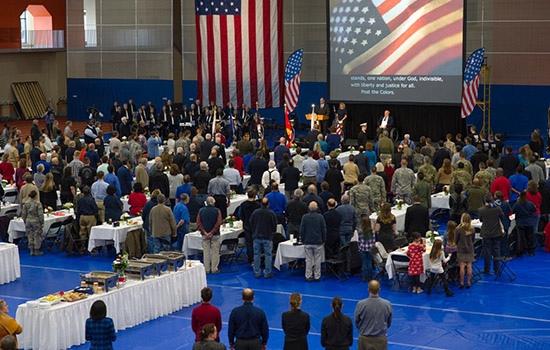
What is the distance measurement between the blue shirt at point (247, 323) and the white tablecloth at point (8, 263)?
24.8ft

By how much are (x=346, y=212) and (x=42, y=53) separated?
32.6m

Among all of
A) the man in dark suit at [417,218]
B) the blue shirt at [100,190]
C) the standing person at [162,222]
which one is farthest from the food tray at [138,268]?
the man in dark suit at [417,218]

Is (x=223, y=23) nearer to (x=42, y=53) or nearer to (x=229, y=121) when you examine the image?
(x=229, y=121)

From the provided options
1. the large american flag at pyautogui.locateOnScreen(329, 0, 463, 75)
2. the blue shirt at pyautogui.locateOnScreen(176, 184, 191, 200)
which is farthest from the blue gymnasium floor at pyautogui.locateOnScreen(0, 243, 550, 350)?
the large american flag at pyautogui.locateOnScreen(329, 0, 463, 75)

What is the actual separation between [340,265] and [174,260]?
3639 mm

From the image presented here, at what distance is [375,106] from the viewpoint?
3391 cm

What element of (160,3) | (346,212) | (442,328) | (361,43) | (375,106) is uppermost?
(160,3)

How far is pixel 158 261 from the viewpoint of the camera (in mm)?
14344

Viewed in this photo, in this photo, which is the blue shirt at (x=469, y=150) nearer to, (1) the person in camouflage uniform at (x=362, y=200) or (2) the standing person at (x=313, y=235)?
(1) the person in camouflage uniform at (x=362, y=200)

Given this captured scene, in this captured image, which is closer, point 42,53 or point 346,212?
point 346,212

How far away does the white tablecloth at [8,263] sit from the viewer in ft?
54.2

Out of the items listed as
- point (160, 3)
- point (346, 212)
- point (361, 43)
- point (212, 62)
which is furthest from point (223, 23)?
point (346, 212)

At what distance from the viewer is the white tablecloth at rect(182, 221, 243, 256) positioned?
1731cm

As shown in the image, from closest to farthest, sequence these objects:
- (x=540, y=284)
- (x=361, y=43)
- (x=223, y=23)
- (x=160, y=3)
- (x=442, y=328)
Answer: (x=442, y=328), (x=540, y=284), (x=361, y=43), (x=223, y=23), (x=160, y=3)
